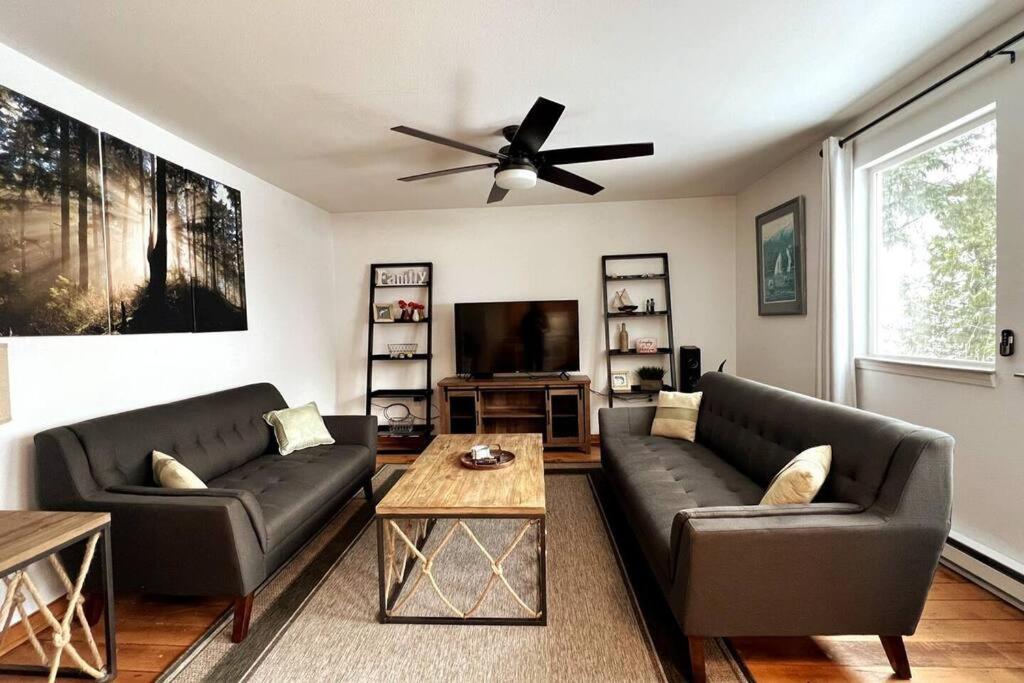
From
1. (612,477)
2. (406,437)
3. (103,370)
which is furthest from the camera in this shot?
(406,437)

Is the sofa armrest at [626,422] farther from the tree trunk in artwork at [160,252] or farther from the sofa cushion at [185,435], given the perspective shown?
the tree trunk in artwork at [160,252]

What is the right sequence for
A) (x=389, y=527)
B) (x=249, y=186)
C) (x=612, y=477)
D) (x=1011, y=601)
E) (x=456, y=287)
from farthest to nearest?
(x=456, y=287)
(x=249, y=186)
(x=612, y=477)
(x=389, y=527)
(x=1011, y=601)

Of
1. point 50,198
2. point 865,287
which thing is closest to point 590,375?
point 865,287

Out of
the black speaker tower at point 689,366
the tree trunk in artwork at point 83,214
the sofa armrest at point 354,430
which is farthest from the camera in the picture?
the black speaker tower at point 689,366

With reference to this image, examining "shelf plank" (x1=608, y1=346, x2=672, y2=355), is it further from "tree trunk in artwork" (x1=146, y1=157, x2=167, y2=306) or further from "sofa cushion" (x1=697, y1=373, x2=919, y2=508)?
"tree trunk in artwork" (x1=146, y1=157, x2=167, y2=306)

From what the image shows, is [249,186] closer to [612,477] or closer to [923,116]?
[612,477]

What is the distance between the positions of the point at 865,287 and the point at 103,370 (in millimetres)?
4461

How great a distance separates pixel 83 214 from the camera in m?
2.08

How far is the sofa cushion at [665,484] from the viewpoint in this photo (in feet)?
5.61

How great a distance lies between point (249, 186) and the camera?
132 inches

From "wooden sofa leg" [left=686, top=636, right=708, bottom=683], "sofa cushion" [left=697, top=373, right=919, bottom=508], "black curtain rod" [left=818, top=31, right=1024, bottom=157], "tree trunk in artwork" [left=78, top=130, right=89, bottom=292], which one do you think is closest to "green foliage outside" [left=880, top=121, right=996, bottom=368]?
"black curtain rod" [left=818, top=31, right=1024, bottom=157]

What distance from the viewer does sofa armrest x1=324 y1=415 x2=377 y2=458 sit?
117 inches

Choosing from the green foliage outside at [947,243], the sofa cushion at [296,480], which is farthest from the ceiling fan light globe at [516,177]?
the green foliage outside at [947,243]

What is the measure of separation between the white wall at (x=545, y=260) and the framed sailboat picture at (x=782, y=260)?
621mm
